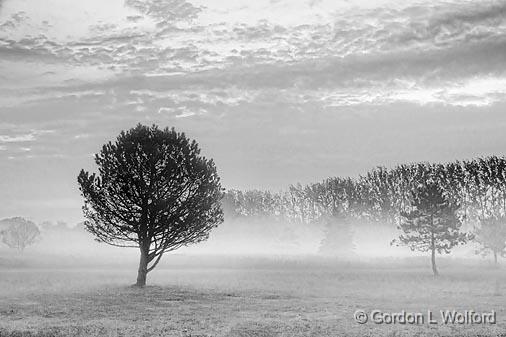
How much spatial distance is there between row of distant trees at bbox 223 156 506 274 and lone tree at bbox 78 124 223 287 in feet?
87.2

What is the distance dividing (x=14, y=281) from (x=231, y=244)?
81.6 metres

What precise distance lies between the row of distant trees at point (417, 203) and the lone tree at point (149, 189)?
26.6 meters

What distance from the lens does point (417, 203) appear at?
53.4 metres

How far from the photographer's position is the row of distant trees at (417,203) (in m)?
52.7

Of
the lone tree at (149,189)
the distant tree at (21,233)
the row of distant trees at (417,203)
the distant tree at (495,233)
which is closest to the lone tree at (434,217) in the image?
the row of distant trees at (417,203)

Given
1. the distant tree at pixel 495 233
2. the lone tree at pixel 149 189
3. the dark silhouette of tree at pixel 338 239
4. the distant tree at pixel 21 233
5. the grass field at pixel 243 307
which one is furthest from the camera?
the distant tree at pixel 21 233

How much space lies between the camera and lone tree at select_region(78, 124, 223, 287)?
34.9 meters

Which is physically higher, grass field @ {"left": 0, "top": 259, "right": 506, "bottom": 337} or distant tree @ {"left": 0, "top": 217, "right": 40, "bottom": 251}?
distant tree @ {"left": 0, "top": 217, "right": 40, "bottom": 251}

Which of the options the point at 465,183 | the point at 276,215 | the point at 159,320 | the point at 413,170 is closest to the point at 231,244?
the point at 276,215

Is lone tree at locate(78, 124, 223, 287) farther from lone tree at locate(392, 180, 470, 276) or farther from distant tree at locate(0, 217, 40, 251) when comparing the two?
distant tree at locate(0, 217, 40, 251)

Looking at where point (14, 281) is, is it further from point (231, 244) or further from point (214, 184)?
point (231, 244)

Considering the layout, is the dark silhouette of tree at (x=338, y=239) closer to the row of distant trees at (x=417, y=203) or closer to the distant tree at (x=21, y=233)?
the row of distant trees at (x=417, y=203)

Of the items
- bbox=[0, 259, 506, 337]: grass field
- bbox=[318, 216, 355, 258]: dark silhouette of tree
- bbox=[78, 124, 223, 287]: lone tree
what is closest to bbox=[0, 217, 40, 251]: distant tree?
bbox=[0, 259, 506, 337]: grass field

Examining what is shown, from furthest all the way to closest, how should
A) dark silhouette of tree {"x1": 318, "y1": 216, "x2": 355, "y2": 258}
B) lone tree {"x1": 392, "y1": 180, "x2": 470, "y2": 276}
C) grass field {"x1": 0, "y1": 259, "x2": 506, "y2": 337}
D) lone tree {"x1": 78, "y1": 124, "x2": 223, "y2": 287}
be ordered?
dark silhouette of tree {"x1": 318, "y1": 216, "x2": 355, "y2": 258}, lone tree {"x1": 392, "y1": 180, "x2": 470, "y2": 276}, lone tree {"x1": 78, "y1": 124, "x2": 223, "y2": 287}, grass field {"x1": 0, "y1": 259, "x2": 506, "y2": 337}
